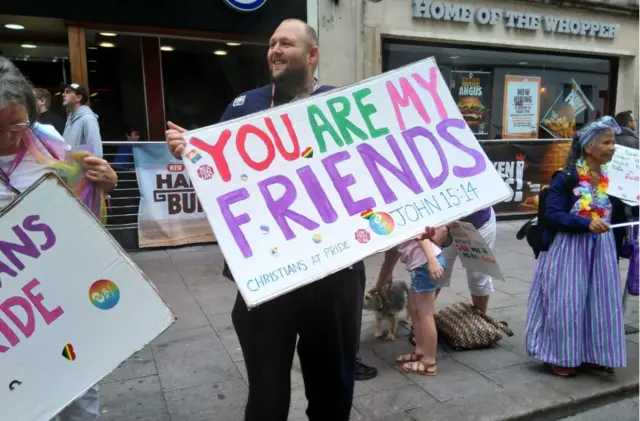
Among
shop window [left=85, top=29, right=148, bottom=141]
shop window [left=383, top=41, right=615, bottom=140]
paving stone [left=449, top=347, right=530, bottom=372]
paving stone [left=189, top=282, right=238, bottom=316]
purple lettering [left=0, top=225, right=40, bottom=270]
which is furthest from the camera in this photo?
shop window [left=383, top=41, right=615, bottom=140]

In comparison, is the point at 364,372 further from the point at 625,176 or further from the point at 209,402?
the point at 625,176

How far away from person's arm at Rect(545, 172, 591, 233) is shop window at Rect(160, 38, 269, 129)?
5630mm

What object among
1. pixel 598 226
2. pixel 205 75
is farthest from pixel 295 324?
pixel 205 75

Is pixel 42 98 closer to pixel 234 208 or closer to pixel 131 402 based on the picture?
pixel 131 402

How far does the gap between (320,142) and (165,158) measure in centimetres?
504

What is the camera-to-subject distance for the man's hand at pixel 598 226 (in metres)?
3.10

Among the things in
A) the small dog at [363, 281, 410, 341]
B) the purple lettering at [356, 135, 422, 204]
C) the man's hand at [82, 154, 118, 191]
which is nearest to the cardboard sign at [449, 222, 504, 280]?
the small dog at [363, 281, 410, 341]

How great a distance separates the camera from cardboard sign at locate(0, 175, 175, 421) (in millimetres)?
1552

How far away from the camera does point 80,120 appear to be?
5777 millimetres

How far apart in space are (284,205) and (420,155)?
0.66 metres

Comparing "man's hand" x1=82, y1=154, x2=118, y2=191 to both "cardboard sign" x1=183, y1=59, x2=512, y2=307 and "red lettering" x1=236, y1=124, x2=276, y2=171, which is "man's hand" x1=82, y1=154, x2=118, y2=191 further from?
"red lettering" x1=236, y1=124, x2=276, y2=171

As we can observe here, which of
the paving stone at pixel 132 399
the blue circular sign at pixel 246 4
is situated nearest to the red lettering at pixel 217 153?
the paving stone at pixel 132 399

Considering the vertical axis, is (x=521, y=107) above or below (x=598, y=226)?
above

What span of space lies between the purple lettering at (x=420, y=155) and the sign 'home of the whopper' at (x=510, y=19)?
6.84 meters
